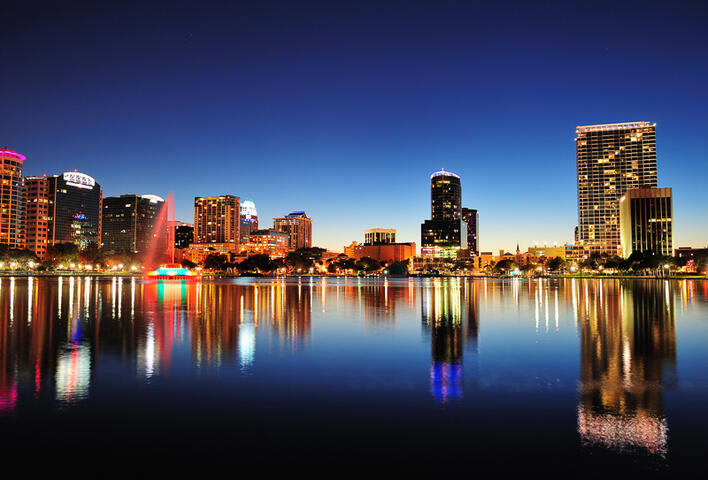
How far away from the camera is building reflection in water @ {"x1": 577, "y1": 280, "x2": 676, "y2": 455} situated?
402 inches

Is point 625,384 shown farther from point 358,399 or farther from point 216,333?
point 216,333

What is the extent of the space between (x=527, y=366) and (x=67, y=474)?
1440 cm

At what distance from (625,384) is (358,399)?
814 cm

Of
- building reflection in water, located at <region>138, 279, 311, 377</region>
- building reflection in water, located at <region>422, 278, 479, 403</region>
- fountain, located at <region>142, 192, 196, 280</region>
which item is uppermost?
fountain, located at <region>142, 192, 196, 280</region>

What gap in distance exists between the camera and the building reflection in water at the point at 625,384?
10.2m

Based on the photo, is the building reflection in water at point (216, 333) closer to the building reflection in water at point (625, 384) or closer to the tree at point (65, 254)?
the building reflection in water at point (625, 384)

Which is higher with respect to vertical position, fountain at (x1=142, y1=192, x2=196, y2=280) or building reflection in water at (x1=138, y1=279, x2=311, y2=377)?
fountain at (x1=142, y1=192, x2=196, y2=280)

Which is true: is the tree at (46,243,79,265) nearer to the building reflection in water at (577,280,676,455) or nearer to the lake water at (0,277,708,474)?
the lake water at (0,277,708,474)

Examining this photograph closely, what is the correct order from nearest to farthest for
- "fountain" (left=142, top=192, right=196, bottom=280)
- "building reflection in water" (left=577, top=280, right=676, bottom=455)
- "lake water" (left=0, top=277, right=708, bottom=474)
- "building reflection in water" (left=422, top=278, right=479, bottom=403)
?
"lake water" (left=0, top=277, right=708, bottom=474), "building reflection in water" (left=577, top=280, right=676, bottom=455), "building reflection in water" (left=422, top=278, right=479, bottom=403), "fountain" (left=142, top=192, right=196, bottom=280)

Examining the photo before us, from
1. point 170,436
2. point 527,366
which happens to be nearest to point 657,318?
point 527,366

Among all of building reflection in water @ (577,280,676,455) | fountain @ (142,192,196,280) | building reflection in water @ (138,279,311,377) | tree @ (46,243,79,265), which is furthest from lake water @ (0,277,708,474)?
tree @ (46,243,79,265)

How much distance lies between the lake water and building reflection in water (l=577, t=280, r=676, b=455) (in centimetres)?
6

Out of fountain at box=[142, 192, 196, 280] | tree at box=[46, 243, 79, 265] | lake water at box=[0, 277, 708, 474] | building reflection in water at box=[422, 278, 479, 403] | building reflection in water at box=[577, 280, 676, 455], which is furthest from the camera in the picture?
tree at box=[46, 243, 79, 265]

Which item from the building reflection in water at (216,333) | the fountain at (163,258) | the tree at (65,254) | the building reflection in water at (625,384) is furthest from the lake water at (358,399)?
the tree at (65,254)
